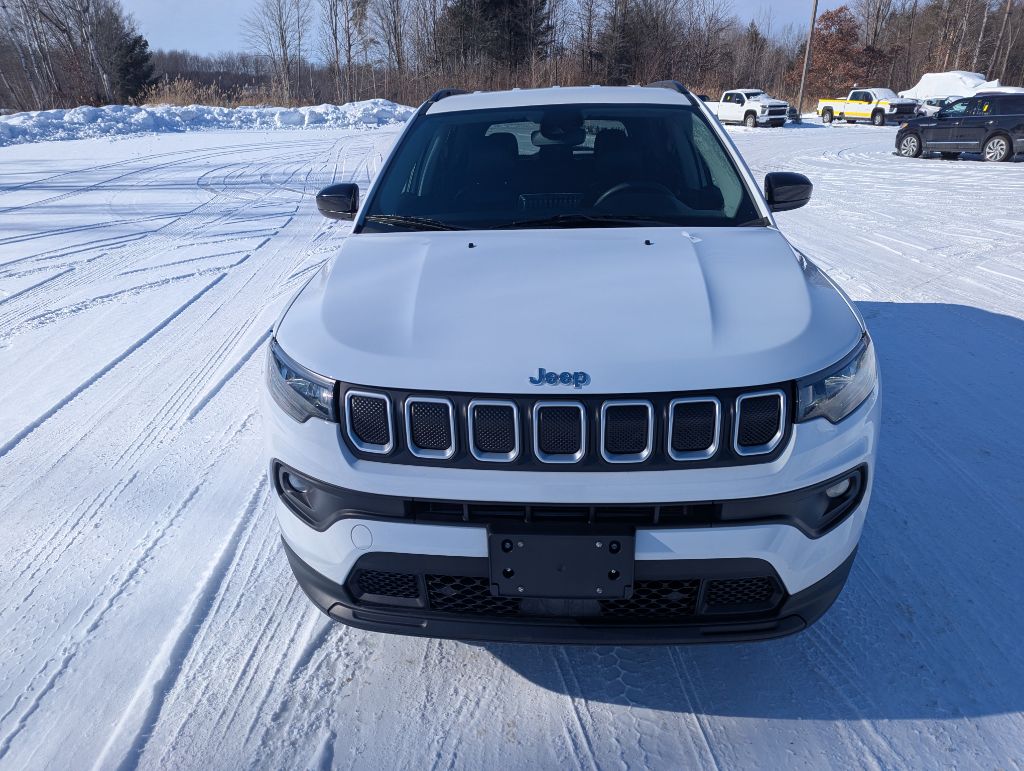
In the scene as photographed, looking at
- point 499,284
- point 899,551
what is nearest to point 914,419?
point 899,551

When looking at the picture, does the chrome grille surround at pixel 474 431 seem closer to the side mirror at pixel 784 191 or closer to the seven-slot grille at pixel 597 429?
the seven-slot grille at pixel 597 429

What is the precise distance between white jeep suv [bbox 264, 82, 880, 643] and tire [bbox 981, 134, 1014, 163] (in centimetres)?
1647

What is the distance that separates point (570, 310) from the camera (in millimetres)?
2000

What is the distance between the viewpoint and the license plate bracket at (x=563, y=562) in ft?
5.69

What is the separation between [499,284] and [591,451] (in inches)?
27.1

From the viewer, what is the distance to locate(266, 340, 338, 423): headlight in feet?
6.17

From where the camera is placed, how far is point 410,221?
2883mm

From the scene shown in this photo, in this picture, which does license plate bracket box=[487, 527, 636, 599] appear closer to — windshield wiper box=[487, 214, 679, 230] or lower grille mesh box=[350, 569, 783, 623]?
lower grille mesh box=[350, 569, 783, 623]

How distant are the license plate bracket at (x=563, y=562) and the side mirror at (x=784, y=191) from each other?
6.73ft

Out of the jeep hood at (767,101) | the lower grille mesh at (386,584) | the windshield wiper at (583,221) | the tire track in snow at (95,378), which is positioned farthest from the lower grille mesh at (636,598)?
the jeep hood at (767,101)

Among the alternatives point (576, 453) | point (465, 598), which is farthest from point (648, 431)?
point (465, 598)

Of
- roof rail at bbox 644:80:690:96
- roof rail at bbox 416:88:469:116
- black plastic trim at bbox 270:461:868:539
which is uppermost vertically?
roof rail at bbox 644:80:690:96

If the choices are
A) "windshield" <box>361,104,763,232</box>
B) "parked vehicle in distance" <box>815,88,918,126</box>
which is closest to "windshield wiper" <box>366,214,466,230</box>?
"windshield" <box>361,104,763,232</box>

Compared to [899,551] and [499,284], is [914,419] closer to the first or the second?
[899,551]
